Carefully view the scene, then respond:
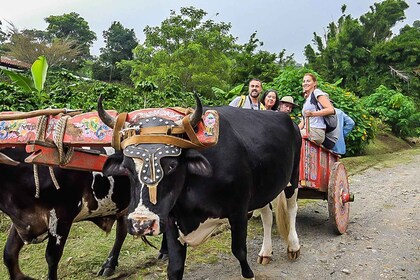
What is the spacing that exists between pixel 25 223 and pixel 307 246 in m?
2.93

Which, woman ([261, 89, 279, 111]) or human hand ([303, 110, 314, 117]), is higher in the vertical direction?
woman ([261, 89, 279, 111])

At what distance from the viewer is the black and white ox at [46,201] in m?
3.22

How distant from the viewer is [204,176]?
288 centimetres

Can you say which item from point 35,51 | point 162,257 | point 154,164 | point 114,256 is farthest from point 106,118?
point 35,51

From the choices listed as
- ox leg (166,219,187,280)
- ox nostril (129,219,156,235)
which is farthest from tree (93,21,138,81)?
ox nostril (129,219,156,235)

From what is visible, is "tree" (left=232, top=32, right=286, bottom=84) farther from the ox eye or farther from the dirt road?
the ox eye

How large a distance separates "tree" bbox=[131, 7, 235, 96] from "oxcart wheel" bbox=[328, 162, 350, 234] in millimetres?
12872

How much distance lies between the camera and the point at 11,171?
321 cm

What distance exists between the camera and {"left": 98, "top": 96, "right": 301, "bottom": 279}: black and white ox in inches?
98.0

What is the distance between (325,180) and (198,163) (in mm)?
2752

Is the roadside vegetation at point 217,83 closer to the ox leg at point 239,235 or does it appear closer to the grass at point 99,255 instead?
the grass at point 99,255

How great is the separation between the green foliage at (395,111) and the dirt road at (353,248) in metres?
8.06

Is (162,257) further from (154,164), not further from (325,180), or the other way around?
(154,164)

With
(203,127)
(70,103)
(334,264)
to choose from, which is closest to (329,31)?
(70,103)
